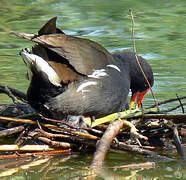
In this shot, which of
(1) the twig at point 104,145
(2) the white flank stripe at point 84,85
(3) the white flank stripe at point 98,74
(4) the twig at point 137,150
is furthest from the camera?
(3) the white flank stripe at point 98,74

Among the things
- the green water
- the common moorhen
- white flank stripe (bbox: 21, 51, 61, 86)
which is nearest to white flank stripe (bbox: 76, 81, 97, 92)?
the common moorhen

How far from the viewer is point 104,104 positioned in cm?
493

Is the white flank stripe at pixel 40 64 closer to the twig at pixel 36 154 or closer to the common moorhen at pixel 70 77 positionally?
the common moorhen at pixel 70 77

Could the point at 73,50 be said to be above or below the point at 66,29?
above

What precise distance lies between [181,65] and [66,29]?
10.1 feet

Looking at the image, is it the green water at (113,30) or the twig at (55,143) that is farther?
the green water at (113,30)

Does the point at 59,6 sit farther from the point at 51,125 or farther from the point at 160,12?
the point at 51,125

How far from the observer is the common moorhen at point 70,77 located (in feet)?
14.5

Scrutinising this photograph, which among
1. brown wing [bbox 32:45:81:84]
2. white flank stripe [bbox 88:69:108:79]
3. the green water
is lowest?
the green water

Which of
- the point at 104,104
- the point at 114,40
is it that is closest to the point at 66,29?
the point at 114,40

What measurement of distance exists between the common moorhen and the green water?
Result: 609 millimetres

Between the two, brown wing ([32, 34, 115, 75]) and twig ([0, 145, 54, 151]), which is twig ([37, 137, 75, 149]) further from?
brown wing ([32, 34, 115, 75])

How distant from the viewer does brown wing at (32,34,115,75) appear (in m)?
4.36

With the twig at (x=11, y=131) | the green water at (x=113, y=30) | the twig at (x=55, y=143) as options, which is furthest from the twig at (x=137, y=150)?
the twig at (x=11, y=131)
